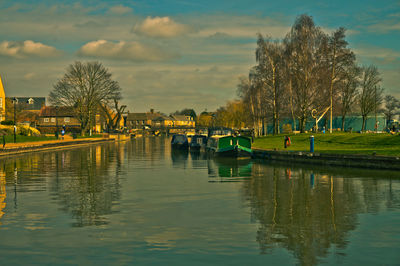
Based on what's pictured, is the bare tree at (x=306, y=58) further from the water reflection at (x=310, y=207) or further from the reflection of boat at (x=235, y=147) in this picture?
the water reflection at (x=310, y=207)

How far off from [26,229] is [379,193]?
1626cm

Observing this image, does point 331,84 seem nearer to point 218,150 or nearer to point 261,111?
point 218,150

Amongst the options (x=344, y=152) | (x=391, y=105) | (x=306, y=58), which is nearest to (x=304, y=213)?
(x=344, y=152)

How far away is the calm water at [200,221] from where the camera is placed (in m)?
11.6

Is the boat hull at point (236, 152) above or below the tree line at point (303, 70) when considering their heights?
below

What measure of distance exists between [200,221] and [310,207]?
17.4 ft

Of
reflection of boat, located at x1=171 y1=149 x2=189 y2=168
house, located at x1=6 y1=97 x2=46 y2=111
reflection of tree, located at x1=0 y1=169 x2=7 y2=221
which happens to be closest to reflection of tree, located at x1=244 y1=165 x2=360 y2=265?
reflection of tree, located at x1=0 y1=169 x2=7 y2=221

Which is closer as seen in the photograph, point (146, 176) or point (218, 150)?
point (146, 176)

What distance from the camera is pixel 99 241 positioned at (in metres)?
13.0

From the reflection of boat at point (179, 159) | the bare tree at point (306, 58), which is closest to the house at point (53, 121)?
the reflection of boat at point (179, 159)

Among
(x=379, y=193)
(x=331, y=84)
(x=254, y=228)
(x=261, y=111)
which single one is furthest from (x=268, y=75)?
(x=254, y=228)

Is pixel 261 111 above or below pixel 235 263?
above

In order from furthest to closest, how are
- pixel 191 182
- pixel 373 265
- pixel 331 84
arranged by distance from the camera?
pixel 331 84 → pixel 191 182 → pixel 373 265

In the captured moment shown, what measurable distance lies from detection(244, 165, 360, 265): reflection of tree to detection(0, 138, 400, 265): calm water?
4 cm
